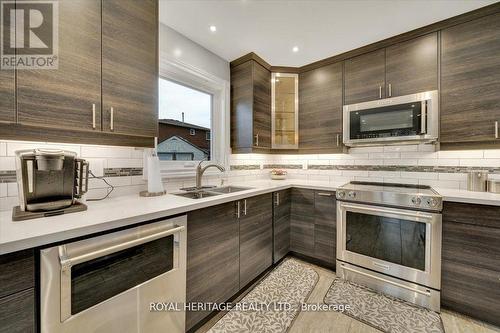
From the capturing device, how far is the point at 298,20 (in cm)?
186

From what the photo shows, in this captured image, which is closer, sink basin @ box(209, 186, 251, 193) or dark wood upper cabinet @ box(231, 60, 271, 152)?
sink basin @ box(209, 186, 251, 193)

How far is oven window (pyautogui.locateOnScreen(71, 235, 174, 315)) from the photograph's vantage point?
92cm

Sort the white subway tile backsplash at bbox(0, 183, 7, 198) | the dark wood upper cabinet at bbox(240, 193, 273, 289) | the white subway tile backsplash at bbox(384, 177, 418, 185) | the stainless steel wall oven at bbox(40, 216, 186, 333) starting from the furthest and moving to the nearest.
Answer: the white subway tile backsplash at bbox(384, 177, 418, 185), the dark wood upper cabinet at bbox(240, 193, 273, 289), the white subway tile backsplash at bbox(0, 183, 7, 198), the stainless steel wall oven at bbox(40, 216, 186, 333)

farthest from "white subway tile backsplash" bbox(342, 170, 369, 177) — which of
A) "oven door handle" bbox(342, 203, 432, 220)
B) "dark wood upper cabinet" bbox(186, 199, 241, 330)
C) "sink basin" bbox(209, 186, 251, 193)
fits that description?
"dark wood upper cabinet" bbox(186, 199, 241, 330)

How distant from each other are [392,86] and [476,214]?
135cm

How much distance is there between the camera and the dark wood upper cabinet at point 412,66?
1.96 meters

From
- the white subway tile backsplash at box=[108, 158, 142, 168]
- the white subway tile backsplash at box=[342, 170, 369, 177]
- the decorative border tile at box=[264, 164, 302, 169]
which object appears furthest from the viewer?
the decorative border tile at box=[264, 164, 302, 169]

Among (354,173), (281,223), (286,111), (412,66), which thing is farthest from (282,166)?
(412,66)

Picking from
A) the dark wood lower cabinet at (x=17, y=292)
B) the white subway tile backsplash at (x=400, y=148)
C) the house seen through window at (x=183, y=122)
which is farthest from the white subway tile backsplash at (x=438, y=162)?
the dark wood lower cabinet at (x=17, y=292)

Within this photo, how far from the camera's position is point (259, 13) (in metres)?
1.76

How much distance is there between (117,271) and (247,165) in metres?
2.00

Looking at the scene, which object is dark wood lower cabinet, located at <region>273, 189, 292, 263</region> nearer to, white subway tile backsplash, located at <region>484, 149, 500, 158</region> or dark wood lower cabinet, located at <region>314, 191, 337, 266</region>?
dark wood lower cabinet, located at <region>314, 191, 337, 266</region>

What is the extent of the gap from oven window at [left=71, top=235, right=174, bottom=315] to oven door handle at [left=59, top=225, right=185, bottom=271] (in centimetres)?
6

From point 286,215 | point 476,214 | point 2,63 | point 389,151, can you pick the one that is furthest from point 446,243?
point 2,63
